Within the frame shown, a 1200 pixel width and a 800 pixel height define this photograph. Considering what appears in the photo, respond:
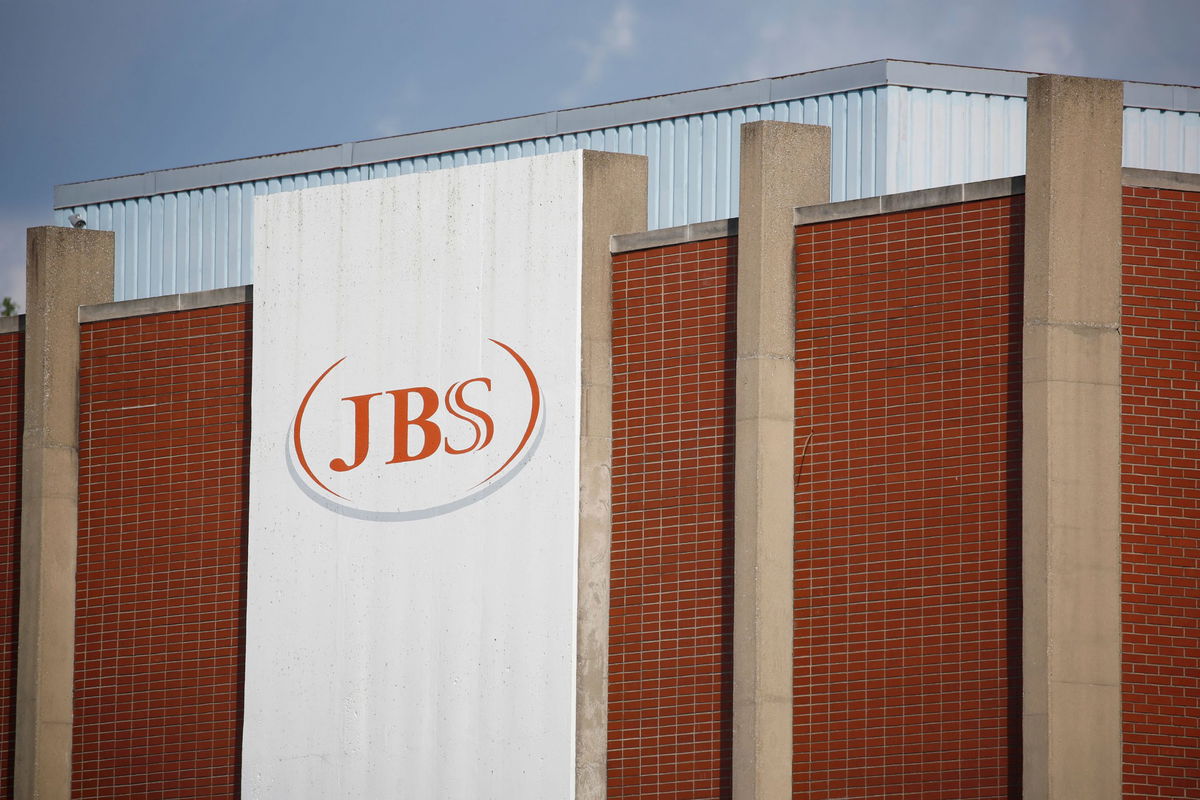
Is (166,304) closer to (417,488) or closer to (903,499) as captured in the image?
(417,488)

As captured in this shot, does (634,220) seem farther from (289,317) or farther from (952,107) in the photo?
(952,107)

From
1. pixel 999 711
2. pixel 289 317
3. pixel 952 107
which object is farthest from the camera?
pixel 952 107

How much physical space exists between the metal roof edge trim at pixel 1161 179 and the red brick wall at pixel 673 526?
417cm

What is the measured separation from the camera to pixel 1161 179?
18.3 metres

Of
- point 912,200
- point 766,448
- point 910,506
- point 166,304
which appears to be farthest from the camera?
point 166,304

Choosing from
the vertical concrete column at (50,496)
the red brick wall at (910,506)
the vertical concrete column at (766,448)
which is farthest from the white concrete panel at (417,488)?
the vertical concrete column at (50,496)

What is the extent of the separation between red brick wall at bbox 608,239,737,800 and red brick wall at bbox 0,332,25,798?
8.54m

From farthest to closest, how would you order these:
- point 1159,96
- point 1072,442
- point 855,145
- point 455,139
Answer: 1. point 455,139
2. point 1159,96
3. point 855,145
4. point 1072,442

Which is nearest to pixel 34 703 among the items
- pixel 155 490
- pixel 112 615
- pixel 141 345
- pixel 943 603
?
pixel 112 615

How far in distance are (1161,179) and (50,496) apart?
13.9 metres

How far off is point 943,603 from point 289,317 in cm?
873

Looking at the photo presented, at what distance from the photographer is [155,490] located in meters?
23.5

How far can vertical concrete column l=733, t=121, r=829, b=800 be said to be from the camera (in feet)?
61.9

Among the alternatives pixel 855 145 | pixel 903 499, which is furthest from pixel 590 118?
pixel 903 499
